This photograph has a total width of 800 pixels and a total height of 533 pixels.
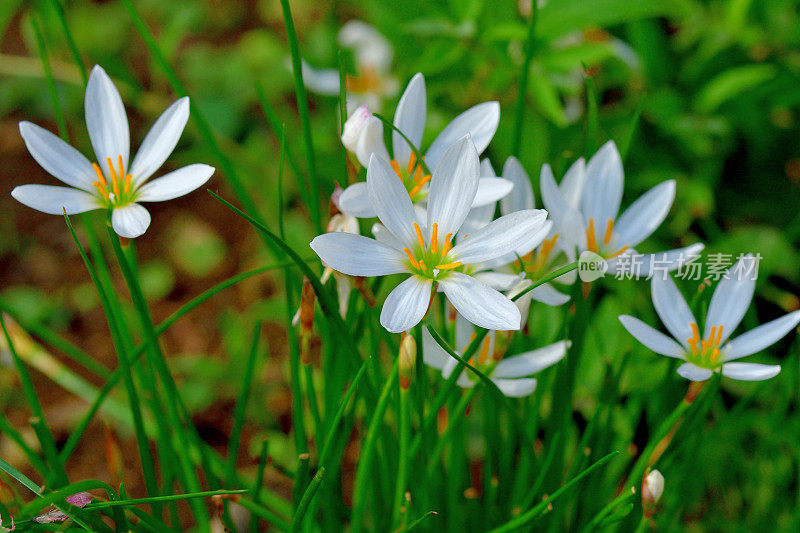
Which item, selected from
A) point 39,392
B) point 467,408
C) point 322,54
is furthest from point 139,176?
point 322,54

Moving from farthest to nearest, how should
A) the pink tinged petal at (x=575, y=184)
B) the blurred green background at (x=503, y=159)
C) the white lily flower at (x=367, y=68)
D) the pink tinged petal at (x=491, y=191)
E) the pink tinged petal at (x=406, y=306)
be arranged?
1. the white lily flower at (x=367, y=68)
2. the blurred green background at (x=503, y=159)
3. the pink tinged petal at (x=575, y=184)
4. the pink tinged petal at (x=491, y=191)
5. the pink tinged petal at (x=406, y=306)

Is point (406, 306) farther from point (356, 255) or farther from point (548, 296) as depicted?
point (548, 296)

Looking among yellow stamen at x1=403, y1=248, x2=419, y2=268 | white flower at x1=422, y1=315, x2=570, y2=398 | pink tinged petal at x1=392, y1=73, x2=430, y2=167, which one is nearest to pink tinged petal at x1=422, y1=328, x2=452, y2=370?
white flower at x1=422, y1=315, x2=570, y2=398

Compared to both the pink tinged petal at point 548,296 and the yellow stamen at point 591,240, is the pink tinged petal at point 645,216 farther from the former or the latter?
the pink tinged petal at point 548,296

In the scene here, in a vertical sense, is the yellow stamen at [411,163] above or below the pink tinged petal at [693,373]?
above

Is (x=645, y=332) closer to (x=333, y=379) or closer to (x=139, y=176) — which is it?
(x=333, y=379)

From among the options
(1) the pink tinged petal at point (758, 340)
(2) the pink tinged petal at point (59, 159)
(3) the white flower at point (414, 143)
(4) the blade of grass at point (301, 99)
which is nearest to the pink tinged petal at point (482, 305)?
(3) the white flower at point (414, 143)

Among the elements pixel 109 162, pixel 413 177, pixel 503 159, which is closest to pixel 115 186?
pixel 109 162
